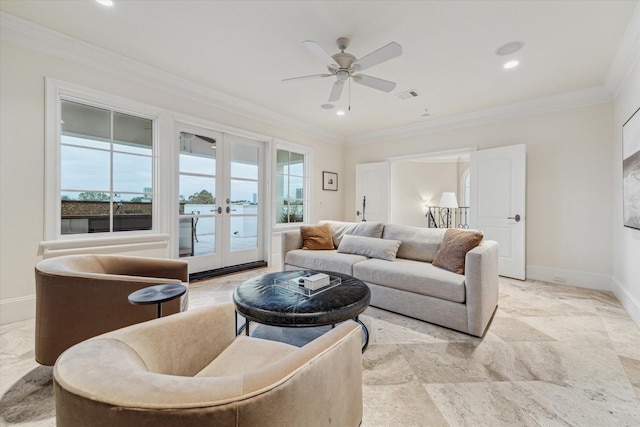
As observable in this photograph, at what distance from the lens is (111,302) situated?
1.62 meters

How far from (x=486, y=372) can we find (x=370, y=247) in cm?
170

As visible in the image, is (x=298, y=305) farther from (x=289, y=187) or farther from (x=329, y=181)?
(x=329, y=181)

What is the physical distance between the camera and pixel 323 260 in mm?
3301

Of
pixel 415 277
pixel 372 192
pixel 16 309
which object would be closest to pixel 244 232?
pixel 16 309

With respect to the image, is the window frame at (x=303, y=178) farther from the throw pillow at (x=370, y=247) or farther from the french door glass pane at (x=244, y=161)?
the throw pillow at (x=370, y=247)

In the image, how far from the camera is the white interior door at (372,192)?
18.4 ft

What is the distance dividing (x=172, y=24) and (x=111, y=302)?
2313 mm

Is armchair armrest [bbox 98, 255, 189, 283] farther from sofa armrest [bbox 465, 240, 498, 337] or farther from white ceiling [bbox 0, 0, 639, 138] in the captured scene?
sofa armrest [bbox 465, 240, 498, 337]

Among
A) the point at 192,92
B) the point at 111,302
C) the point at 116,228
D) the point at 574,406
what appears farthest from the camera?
the point at 192,92

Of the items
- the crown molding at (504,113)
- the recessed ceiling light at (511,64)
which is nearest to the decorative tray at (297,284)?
the recessed ceiling light at (511,64)

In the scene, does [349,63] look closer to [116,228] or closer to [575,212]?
[116,228]

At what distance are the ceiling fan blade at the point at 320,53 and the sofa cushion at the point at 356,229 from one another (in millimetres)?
1945

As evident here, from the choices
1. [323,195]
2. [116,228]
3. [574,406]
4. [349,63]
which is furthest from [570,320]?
[116,228]

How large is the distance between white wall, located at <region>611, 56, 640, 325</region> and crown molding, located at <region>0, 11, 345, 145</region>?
4316mm
